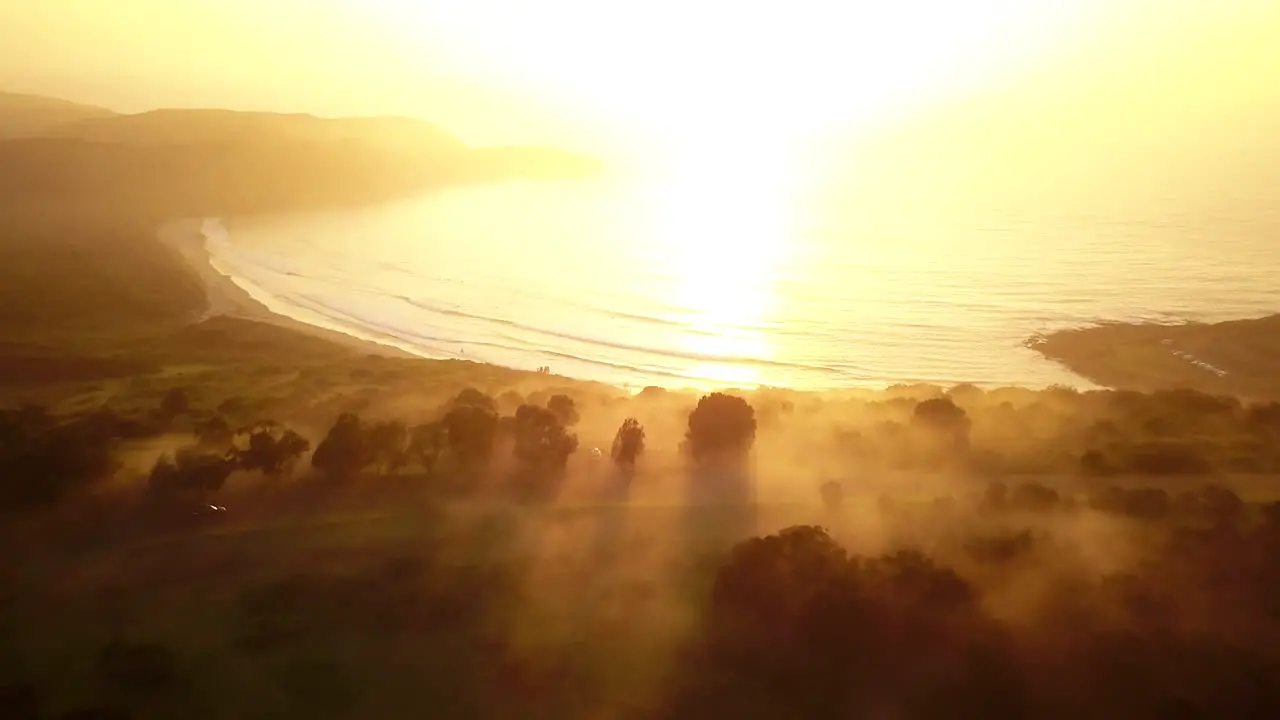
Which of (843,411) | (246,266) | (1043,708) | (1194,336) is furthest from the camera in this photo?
(246,266)

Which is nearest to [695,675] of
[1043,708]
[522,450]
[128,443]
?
[1043,708]

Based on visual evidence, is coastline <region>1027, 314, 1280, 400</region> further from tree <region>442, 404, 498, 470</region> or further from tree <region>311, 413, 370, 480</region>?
tree <region>311, 413, 370, 480</region>

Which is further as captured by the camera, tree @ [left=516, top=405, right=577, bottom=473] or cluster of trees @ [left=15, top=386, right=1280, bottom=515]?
tree @ [left=516, top=405, right=577, bottom=473]

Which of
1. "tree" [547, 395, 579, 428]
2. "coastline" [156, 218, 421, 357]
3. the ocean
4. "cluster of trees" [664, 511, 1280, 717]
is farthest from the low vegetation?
"coastline" [156, 218, 421, 357]

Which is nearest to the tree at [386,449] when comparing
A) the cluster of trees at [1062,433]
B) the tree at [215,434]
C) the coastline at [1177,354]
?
the tree at [215,434]

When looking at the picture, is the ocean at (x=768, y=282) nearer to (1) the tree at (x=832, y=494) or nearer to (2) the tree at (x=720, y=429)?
(2) the tree at (x=720, y=429)

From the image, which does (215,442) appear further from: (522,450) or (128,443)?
(522,450)
